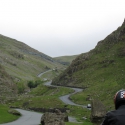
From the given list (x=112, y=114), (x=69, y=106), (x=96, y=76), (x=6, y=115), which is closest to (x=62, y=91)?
(x=96, y=76)

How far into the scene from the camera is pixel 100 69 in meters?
142

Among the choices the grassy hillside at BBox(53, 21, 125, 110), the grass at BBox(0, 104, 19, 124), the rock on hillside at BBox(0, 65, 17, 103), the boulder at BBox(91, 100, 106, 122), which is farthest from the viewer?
the rock on hillside at BBox(0, 65, 17, 103)

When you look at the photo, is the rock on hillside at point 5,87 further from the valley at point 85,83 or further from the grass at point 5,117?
the grass at point 5,117

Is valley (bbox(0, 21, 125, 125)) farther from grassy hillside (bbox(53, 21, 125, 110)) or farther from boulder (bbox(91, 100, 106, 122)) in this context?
boulder (bbox(91, 100, 106, 122))

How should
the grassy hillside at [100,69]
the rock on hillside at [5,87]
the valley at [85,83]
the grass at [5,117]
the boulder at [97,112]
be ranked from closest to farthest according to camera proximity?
the boulder at [97,112] → the grass at [5,117] → the valley at [85,83] → the grassy hillside at [100,69] → the rock on hillside at [5,87]

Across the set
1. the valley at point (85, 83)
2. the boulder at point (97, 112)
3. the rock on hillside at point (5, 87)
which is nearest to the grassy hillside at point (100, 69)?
the valley at point (85, 83)

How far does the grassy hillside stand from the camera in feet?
373

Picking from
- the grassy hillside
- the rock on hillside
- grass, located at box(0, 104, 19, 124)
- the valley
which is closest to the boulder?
grass, located at box(0, 104, 19, 124)

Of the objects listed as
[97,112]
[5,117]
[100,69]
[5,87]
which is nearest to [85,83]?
[100,69]

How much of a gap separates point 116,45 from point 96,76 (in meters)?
31.4

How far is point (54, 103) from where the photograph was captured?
8994cm

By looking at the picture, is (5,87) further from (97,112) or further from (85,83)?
(97,112)

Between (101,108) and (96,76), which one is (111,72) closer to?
(96,76)

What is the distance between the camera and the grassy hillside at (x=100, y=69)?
114m
